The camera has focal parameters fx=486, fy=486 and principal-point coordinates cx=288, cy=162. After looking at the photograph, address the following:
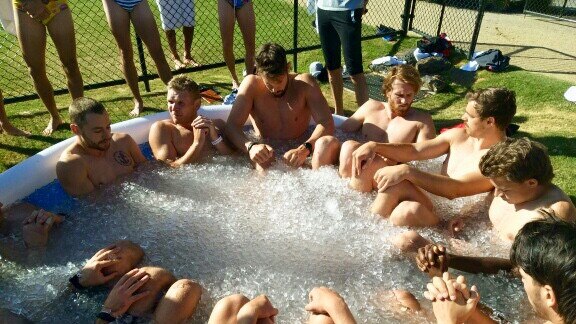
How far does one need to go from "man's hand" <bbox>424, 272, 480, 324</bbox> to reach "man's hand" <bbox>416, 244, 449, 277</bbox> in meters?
0.46

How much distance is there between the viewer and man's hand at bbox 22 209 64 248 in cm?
309

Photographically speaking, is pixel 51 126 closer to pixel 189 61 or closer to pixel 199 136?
pixel 199 136

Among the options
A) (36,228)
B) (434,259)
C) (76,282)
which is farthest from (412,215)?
(36,228)

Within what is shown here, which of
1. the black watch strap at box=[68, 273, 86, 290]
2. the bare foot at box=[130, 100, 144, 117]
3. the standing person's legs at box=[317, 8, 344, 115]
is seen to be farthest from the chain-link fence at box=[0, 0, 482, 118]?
the black watch strap at box=[68, 273, 86, 290]

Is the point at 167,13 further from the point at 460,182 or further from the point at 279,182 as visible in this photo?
the point at 460,182

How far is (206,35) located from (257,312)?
23.0 feet

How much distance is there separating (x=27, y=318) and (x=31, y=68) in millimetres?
2645

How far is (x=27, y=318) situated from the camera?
266cm

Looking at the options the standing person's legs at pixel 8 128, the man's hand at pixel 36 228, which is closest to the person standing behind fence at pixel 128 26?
the standing person's legs at pixel 8 128

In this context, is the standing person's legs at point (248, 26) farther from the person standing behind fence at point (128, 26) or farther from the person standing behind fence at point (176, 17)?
the person standing behind fence at point (176, 17)

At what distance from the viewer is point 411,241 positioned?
298cm

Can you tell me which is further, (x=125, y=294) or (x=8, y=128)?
(x=8, y=128)

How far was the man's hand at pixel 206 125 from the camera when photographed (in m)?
3.96

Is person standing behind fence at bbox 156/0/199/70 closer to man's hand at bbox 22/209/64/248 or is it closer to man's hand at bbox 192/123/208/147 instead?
man's hand at bbox 192/123/208/147
